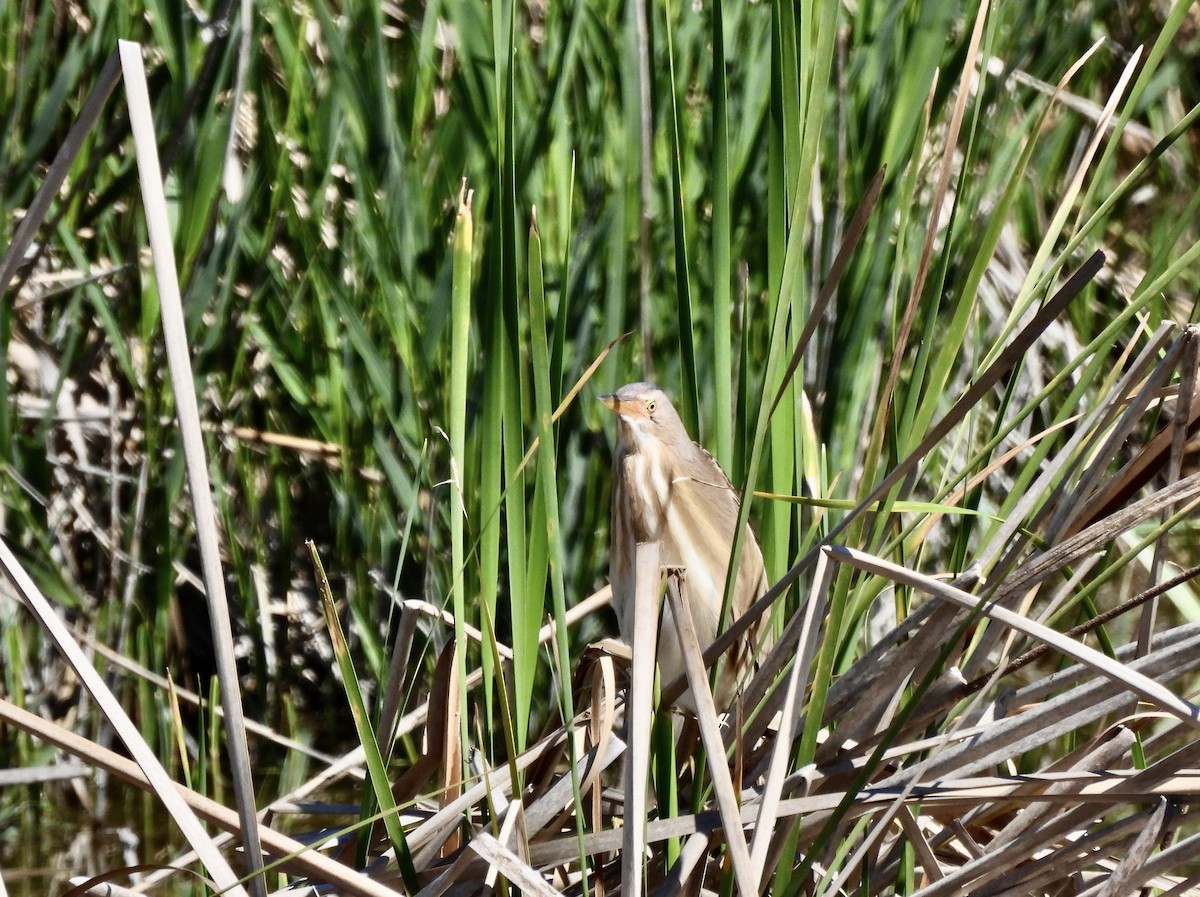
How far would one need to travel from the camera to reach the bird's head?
157 centimetres

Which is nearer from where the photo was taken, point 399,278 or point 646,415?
point 646,415

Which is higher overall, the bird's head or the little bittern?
the bird's head

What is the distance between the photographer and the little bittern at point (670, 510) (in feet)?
5.15

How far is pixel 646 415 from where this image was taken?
62.3 inches

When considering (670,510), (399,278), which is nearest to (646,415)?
(670,510)

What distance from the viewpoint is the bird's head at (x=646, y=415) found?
157 cm

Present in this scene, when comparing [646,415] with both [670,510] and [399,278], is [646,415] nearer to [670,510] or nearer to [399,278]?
[670,510]

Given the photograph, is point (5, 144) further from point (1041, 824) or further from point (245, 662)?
point (1041, 824)

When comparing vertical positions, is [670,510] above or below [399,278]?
below

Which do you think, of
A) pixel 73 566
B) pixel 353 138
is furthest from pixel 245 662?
pixel 353 138

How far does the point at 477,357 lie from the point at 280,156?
40 cm

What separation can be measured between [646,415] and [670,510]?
4.7 inches

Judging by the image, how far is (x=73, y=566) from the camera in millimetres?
2145

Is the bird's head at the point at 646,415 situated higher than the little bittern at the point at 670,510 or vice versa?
the bird's head at the point at 646,415
